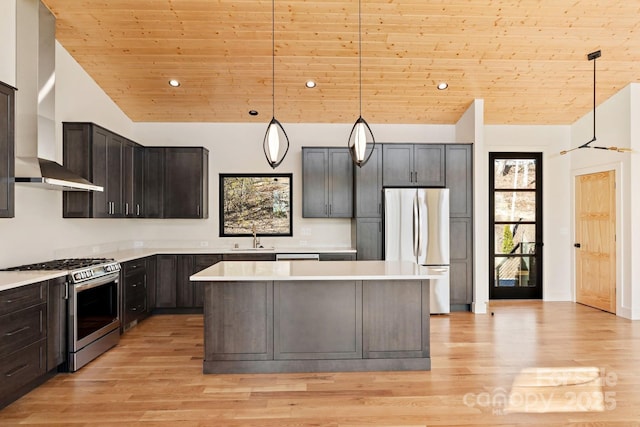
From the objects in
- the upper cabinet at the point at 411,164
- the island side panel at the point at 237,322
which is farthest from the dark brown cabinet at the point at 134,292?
the upper cabinet at the point at 411,164

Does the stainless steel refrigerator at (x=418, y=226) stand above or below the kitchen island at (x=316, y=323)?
above

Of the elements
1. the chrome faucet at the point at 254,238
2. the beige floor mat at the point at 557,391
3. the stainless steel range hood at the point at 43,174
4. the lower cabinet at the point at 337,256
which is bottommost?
the beige floor mat at the point at 557,391

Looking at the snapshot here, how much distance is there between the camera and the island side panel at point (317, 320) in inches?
142

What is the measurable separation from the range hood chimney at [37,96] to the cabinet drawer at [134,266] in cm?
112

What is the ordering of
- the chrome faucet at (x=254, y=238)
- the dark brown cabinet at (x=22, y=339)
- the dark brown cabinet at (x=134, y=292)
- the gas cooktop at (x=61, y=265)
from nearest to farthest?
the dark brown cabinet at (x=22, y=339)
the gas cooktop at (x=61, y=265)
the dark brown cabinet at (x=134, y=292)
the chrome faucet at (x=254, y=238)

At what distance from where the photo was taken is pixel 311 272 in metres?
3.64

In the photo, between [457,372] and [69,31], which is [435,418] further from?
[69,31]

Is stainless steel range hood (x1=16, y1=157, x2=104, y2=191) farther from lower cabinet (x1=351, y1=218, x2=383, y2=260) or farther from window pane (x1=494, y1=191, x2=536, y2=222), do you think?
window pane (x1=494, y1=191, x2=536, y2=222)

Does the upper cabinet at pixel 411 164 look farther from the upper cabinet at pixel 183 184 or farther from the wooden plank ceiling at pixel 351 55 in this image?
the upper cabinet at pixel 183 184

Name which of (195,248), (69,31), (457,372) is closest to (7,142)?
(69,31)

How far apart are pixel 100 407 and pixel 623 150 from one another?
6323mm

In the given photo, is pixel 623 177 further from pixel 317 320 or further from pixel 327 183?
pixel 317 320

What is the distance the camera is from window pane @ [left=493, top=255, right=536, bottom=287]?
22.0 ft

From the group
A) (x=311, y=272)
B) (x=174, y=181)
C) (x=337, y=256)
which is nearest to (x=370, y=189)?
(x=337, y=256)
